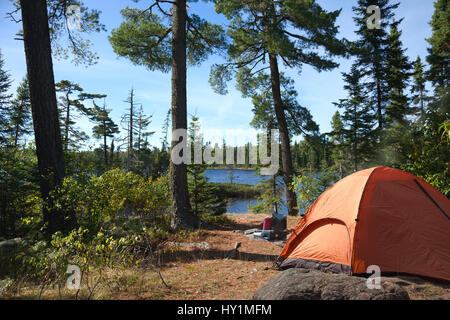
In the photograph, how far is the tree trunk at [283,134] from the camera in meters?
10.9

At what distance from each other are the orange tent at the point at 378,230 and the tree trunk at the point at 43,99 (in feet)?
18.1

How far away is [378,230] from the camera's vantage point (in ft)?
12.9

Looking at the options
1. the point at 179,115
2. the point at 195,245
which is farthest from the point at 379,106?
the point at 195,245

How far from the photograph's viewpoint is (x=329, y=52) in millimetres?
9398

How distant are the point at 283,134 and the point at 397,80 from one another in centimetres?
1120

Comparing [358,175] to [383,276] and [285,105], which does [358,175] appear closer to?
[383,276]

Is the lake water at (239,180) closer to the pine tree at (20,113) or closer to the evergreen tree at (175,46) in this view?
the evergreen tree at (175,46)

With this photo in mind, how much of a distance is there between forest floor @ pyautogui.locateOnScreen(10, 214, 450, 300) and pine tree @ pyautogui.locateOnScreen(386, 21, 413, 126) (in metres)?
14.7

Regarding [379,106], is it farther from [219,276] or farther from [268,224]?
[219,276]

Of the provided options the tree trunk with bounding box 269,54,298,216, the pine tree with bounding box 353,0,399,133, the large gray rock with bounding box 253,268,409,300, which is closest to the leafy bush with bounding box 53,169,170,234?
A: the large gray rock with bounding box 253,268,409,300

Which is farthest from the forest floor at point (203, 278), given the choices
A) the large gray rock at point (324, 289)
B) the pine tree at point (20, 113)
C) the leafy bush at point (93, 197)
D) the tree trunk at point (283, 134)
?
the pine tree at point (20, 113)

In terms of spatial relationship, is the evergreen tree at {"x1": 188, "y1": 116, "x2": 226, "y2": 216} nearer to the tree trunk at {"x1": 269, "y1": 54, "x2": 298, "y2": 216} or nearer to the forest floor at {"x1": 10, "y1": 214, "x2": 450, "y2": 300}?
the tree trunk at {"x1": 269, "y1": 54, "x2": 298, "y2": 216}
